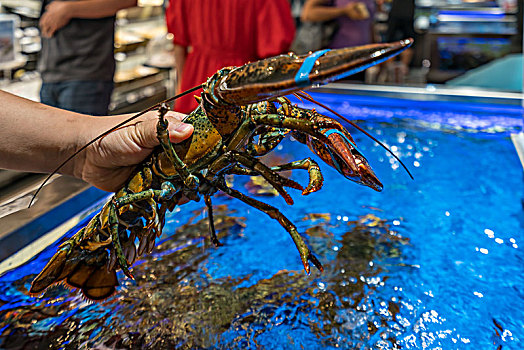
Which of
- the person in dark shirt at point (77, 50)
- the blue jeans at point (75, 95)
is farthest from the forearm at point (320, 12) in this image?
the blue jeans at point (75, 95)

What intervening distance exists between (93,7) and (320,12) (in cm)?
150

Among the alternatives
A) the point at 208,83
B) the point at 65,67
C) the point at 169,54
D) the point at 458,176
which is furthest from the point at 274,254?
the point at 169,54

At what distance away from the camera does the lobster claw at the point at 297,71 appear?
537mm

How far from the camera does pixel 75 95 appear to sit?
6.70ft

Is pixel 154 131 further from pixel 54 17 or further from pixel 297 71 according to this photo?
pixel 54 17

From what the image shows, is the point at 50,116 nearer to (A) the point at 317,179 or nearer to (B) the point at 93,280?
(B) the point at 93,280

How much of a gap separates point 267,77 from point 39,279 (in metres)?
0.60

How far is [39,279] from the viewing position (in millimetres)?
888

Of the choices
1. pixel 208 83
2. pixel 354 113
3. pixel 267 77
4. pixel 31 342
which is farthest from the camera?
pixel 354 113

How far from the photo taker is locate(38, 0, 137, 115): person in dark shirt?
1.94 m

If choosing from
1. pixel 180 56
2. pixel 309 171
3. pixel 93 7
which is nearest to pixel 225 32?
pixel 180 56

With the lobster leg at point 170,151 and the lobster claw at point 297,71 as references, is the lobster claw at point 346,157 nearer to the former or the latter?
the lobster claw at point 297,71

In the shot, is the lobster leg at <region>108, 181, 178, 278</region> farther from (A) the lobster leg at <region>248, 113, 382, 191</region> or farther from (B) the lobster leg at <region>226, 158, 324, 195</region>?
(A) the lobster leg at <region>248, 113, 382, 191</region>

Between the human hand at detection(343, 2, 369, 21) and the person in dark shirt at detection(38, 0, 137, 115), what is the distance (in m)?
1.44
